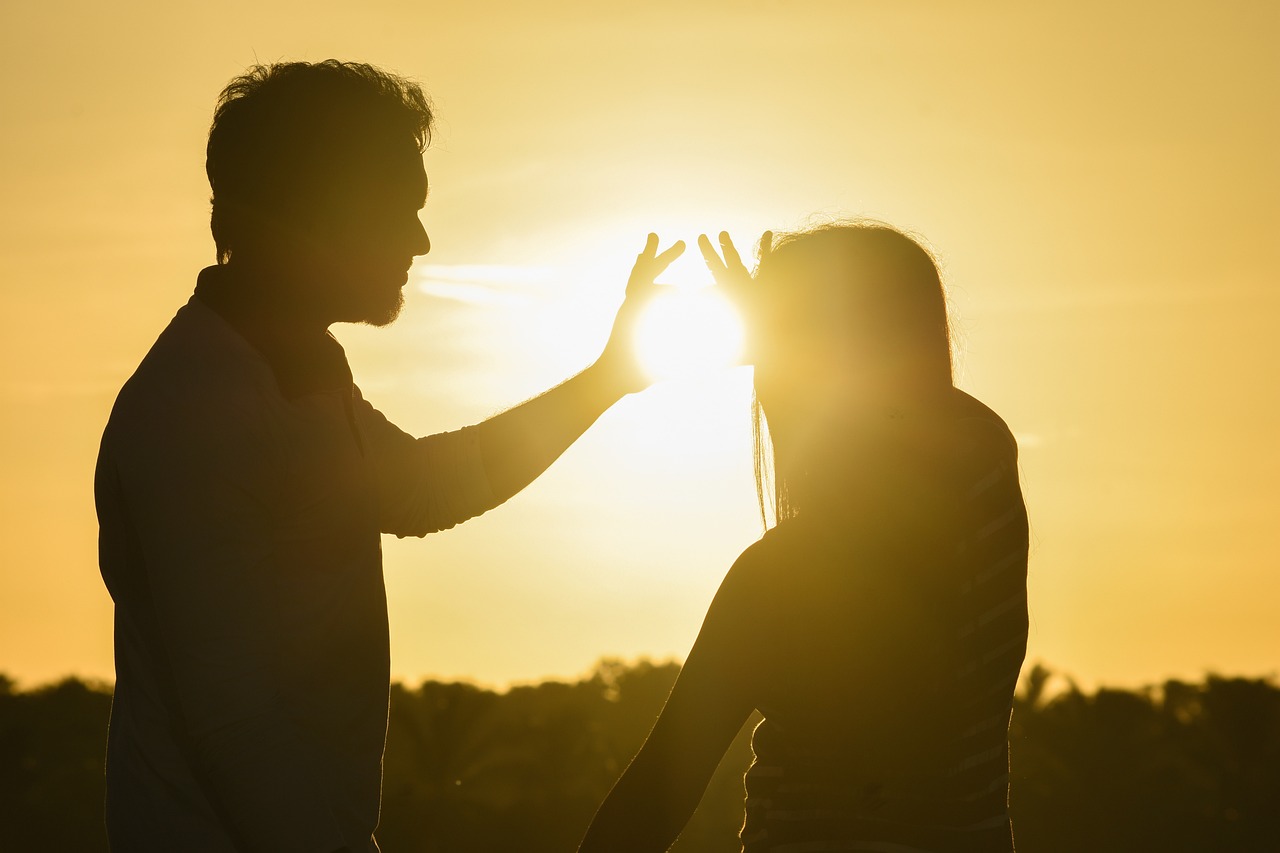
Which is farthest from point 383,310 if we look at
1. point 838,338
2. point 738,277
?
point 838,338

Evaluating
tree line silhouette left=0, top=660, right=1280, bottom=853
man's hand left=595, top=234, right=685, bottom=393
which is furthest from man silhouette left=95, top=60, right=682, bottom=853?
tree line silhouette left=0, top=660, right=1280, bottom=853

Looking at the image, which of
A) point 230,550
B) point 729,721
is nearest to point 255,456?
point 230,550

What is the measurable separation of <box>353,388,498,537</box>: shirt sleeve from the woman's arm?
1397 millimetres

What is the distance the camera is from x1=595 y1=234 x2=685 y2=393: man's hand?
15.9 feet

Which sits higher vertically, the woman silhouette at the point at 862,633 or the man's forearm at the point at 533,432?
the man's forearm at the point at 533,432

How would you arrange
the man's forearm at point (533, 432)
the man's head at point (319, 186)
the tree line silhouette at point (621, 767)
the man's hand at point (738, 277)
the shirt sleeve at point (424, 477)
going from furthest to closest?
the tree line silhouette at point (621, 767)
the man's forearm at point (533, 432)
the shirt sleeve at point (424, 477)
the man's head at point (319, 186)
the man's hand at point (738, 277)

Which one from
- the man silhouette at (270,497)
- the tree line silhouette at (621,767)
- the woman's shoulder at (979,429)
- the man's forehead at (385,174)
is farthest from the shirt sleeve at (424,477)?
the tree line silhouette at (621,767)

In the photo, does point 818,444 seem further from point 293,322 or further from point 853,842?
point 293,322

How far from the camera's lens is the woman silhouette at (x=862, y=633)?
3.39 m

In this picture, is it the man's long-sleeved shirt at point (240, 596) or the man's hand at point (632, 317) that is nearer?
the man's long-sleeved shirt at point (240, 596)

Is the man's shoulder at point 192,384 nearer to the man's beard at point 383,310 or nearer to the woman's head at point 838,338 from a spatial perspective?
the man's beard at point 383,310

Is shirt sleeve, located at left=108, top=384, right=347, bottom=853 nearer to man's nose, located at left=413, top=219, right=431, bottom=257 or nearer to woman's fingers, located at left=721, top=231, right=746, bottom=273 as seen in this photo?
man's nose, located at left=413, top=219, right=431, bottom=257

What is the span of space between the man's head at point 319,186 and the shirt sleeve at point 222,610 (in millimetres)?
674

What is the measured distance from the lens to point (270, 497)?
365cm
